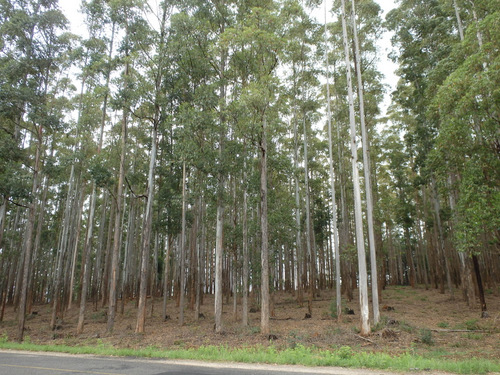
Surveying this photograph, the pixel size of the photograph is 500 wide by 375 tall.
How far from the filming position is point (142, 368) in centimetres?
Result: 722

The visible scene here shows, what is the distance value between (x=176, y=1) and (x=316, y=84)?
9907 millimetres

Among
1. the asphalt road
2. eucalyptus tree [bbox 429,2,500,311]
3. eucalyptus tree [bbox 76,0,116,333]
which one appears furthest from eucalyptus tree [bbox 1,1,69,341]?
eucalyptus tree [bbox 429,2,500,311]

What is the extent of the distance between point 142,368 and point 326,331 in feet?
23.7

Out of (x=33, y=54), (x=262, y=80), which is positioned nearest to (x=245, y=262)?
(x=262, y=80)

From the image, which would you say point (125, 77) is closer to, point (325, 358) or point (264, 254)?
point (264, 254)

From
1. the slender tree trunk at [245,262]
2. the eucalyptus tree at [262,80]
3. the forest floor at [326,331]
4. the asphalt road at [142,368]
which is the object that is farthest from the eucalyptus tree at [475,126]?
the slender tree trunk at [245,262]

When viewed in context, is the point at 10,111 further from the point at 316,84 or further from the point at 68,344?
the point at 316,84

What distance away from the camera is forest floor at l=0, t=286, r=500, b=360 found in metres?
9.49

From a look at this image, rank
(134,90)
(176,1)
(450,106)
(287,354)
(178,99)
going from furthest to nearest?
(178,99) < (176,1) < (134,90) < (450,106) < (287,354)

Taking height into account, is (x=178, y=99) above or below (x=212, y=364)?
above

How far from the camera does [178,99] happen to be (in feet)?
58.0

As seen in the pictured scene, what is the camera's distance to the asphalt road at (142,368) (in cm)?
661

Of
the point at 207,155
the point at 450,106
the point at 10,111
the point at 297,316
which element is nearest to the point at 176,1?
the point at 207,155

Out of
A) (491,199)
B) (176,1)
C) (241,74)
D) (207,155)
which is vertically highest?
(176,1)
